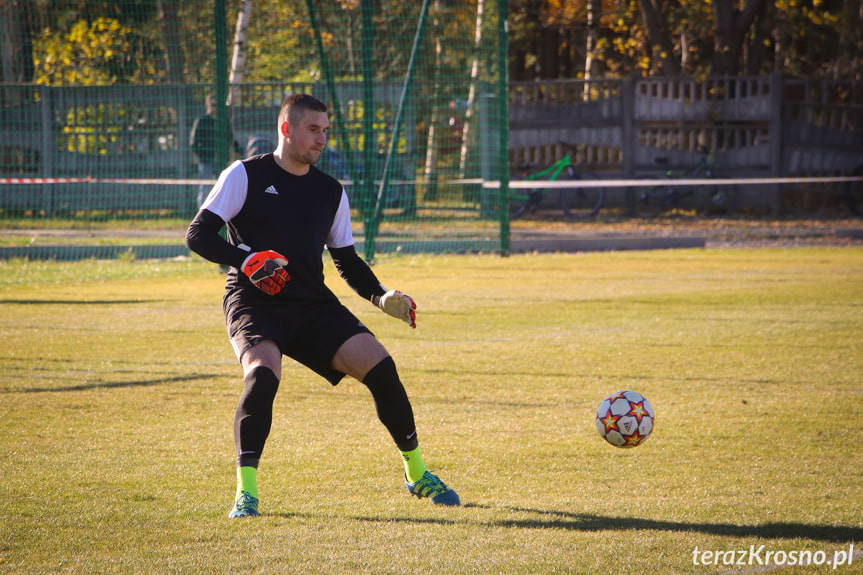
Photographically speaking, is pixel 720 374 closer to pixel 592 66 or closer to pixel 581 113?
pixel 581 113

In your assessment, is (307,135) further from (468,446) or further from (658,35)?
(658,35)

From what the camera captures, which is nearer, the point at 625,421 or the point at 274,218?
the point at 274,218

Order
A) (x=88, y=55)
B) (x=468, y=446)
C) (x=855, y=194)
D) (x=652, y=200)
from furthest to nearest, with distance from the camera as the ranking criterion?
(x=652, y=200)
(x=855, y=194)
(x=88, y=55)
(x=468, y=446)

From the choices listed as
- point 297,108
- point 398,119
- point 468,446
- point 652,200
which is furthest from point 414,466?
point 652,200

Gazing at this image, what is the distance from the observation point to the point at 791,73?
33.8 meters

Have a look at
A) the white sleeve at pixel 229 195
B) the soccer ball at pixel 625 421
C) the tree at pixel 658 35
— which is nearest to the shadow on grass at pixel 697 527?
the soccer ball at pixel 625 421

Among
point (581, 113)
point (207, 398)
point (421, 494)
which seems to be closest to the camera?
point (421, 494)

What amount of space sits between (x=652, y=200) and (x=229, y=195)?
23126 mm

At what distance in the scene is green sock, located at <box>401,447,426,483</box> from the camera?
4.75 m

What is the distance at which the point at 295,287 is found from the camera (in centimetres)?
484

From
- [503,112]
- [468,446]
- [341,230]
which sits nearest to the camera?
[341,230]

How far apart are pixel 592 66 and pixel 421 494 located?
102ft

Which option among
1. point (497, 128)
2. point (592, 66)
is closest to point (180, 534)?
point (497, 128)
